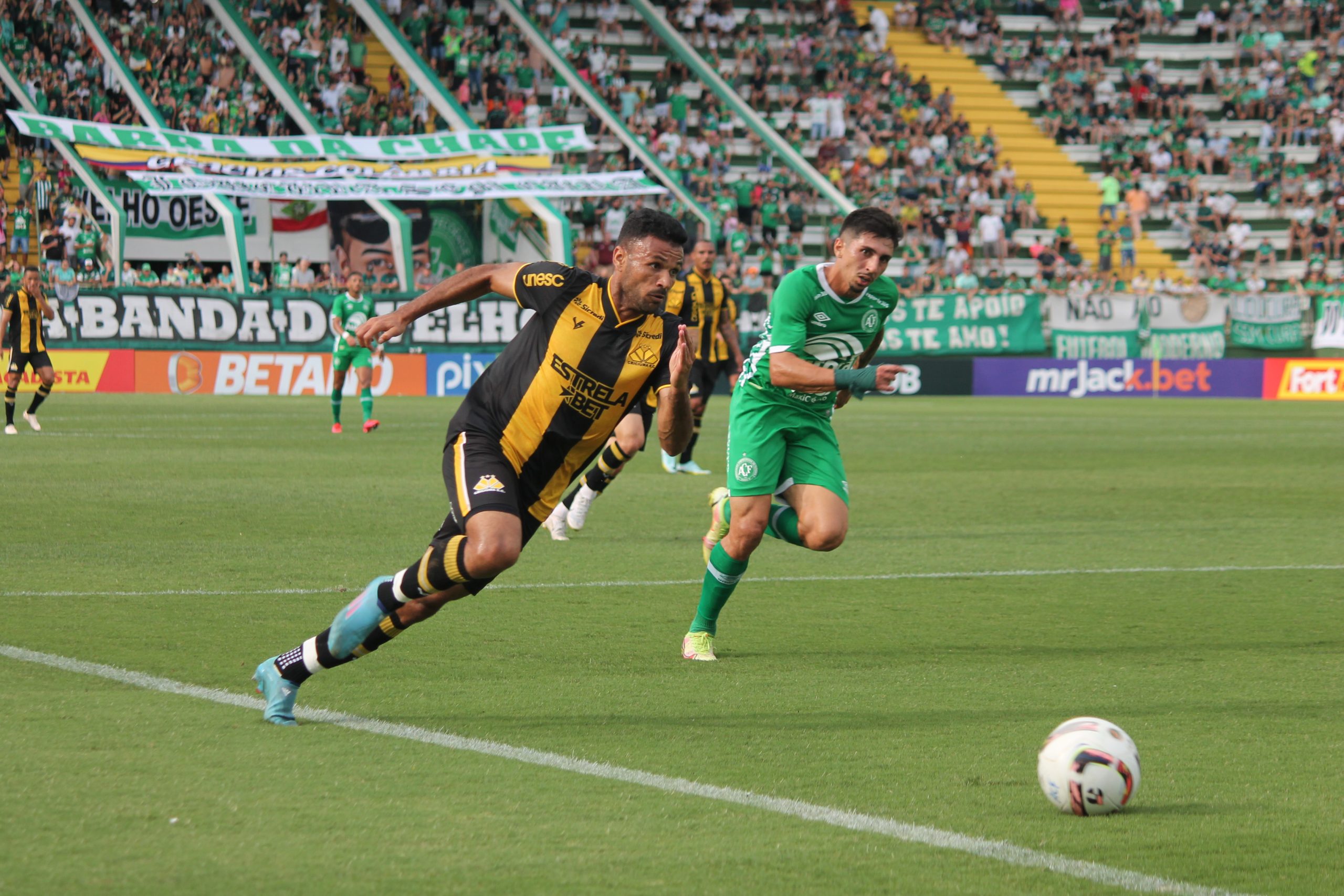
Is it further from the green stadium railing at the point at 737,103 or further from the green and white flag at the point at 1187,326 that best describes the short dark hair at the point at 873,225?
the green stadium railing at the point at 737,103

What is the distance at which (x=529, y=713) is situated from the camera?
19.0 feet

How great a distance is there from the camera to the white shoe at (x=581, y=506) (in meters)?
11.5

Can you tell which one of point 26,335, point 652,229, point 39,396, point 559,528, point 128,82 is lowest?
point 39,396

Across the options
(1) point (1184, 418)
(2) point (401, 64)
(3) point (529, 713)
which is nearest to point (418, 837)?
(3) point (529, 713)

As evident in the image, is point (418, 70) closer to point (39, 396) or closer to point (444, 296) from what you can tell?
point (39, 396)

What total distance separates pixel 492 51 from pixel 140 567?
31422 millimetres

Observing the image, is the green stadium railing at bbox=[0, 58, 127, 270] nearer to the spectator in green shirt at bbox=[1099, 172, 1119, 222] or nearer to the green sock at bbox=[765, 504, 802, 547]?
the spectator in green shirt at bbox=[1099, 172, 1119, 222]

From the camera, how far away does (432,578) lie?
5445 millimetres

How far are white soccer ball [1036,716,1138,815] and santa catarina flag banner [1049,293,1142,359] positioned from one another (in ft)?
101

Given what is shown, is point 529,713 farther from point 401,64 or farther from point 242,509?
point 401,64

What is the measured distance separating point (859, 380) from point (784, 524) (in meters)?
1.04

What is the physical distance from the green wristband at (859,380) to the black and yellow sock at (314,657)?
217 centimetres

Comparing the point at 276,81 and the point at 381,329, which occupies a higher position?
the point at 276,81

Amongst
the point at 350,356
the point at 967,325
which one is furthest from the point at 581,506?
the point at 967,325
